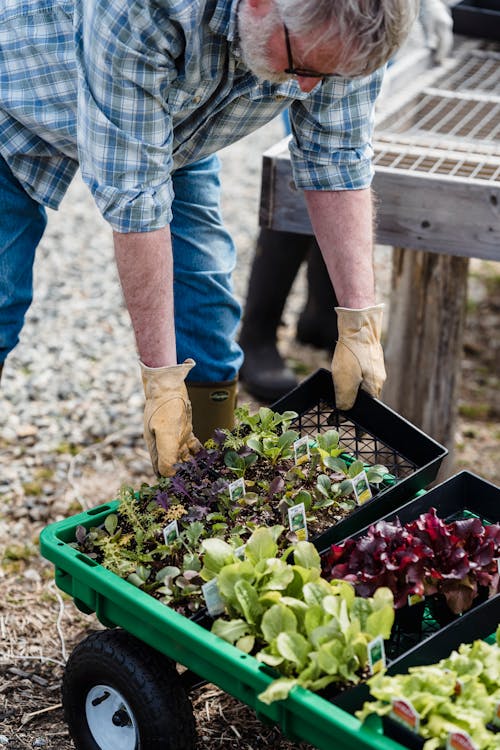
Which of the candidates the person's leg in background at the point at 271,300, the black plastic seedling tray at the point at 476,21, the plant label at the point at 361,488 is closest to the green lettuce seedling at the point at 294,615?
the plant label at the point at 361,488

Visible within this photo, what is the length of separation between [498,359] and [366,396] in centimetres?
203

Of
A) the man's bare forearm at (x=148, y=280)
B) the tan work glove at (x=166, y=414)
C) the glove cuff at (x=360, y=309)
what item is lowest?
the tan work glove at (x=166, y=414)

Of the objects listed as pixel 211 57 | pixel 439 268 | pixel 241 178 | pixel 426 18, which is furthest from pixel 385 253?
pixel 211 57

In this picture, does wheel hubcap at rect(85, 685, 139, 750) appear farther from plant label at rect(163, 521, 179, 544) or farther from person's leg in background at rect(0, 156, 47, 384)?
person's leg in background at rect(0, 156, 47, 384)

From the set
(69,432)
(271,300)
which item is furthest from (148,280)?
(271,300)

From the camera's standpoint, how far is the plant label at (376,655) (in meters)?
1.47

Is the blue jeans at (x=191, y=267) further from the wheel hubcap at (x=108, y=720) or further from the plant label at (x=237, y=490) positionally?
the wheel hubcap at (x=108, y=720)

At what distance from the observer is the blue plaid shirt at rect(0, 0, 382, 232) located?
162 centimetres

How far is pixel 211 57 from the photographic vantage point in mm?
1753

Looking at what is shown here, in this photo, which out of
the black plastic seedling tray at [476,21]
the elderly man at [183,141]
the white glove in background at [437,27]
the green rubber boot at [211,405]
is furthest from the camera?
the black plastic seedling tray at [476,21]

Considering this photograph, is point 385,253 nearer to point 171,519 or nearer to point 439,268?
point 439,268

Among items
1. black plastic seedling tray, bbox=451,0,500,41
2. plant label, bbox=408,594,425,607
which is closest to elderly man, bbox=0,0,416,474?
plant label, bbox=408,594,425,607

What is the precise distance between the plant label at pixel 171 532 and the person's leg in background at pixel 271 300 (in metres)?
1.65

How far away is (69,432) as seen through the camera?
3273 millimetres
